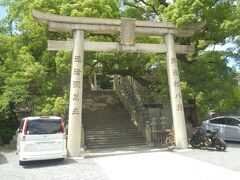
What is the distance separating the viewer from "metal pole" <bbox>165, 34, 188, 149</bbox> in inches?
639

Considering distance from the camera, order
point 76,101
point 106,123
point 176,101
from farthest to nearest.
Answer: point 106,123 → point 176,101 → point 76,101

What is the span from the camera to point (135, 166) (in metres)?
12.1

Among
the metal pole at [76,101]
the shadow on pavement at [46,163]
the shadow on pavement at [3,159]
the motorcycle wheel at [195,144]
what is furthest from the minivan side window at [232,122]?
the shadow on pavement at [3,159]

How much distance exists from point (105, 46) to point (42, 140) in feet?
19.5

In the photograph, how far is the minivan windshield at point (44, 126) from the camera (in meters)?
13.0

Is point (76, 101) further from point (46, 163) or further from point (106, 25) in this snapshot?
point (106, 25)

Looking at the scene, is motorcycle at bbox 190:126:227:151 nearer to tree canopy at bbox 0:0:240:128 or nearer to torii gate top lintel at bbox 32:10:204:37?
tree canopy at bbox 0:0:240:128

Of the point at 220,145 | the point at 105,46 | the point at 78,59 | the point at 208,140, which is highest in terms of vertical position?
the point at 105,46

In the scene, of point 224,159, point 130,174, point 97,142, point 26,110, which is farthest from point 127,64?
point 130,174

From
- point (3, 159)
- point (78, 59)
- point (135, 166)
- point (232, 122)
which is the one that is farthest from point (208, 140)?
point (3, 159)

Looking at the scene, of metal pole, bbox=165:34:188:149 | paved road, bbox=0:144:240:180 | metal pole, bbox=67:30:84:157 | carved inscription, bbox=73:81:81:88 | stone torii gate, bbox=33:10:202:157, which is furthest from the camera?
metal pole, bbox=165:34:188:149

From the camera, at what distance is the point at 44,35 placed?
69.6 feet

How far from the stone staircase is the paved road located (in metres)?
2.96

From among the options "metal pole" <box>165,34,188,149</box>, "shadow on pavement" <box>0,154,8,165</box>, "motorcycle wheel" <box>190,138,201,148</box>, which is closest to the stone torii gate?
"metal pole" <box>165,34,188,149</box>
